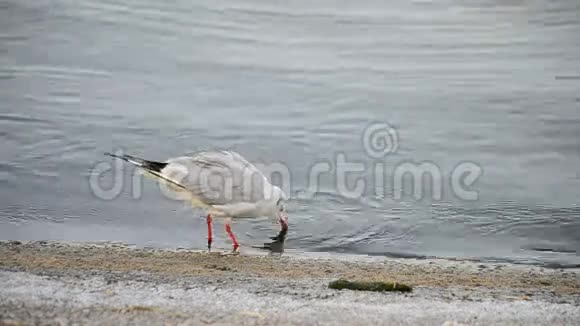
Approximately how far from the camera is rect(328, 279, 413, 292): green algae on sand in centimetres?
582

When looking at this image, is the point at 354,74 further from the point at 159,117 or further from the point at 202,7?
the point at 202,7

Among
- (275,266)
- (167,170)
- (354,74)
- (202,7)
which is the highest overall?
(202,7)

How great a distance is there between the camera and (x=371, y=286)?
230 inches

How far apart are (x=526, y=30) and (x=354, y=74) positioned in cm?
383

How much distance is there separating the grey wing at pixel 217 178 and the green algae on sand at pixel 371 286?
2138mm

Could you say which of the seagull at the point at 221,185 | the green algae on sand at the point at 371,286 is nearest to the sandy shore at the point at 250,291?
the green algae on sand at the point at 371,286

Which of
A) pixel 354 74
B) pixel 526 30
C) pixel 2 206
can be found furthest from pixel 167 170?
pixel 526 30

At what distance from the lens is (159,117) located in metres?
11.7

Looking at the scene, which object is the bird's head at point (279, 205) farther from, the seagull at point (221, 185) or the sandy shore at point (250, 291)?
the sandy shore at point (250, 291)

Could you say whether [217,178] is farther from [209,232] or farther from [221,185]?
[209,232]

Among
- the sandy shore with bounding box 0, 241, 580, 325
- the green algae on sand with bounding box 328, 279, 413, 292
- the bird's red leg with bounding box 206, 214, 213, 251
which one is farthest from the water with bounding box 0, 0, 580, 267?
the green algae on sand with bounding box 328, 279, 413, 292

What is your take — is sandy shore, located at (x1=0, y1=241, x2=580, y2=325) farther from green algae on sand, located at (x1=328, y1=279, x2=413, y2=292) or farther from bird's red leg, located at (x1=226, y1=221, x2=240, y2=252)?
bird's red leg, located at (x1=226, y1=221, x2=240, y2=252)

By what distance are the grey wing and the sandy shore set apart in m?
0.55

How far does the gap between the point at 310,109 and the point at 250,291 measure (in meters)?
6.77
